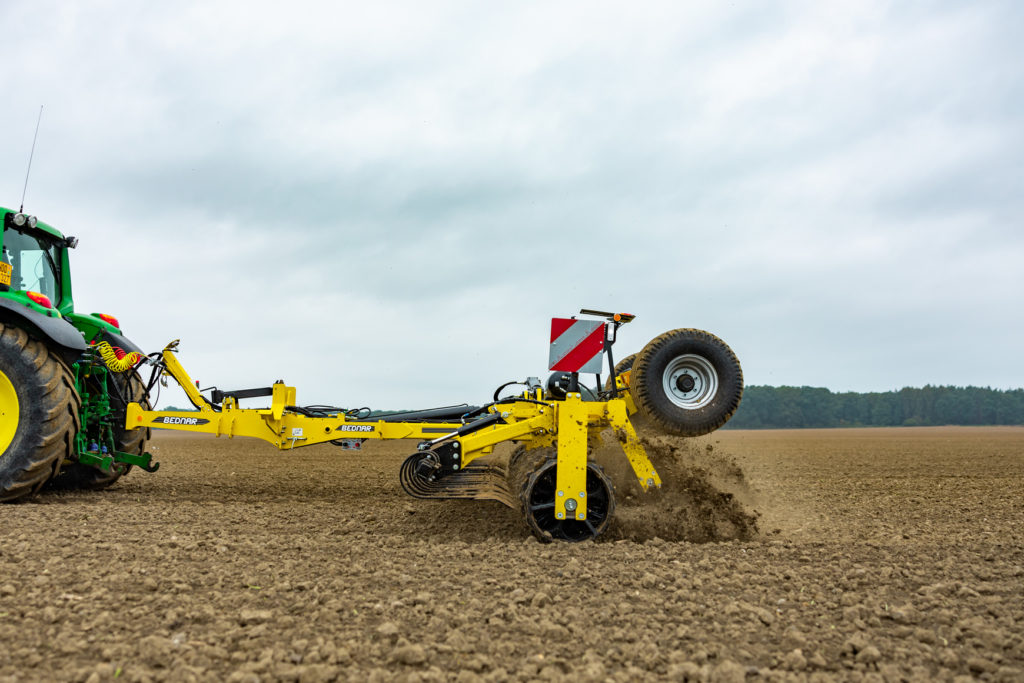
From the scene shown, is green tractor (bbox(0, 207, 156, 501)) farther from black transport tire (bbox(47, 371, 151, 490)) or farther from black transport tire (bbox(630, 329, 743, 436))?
black transport tire (bbox(630, 329, 743, 436))

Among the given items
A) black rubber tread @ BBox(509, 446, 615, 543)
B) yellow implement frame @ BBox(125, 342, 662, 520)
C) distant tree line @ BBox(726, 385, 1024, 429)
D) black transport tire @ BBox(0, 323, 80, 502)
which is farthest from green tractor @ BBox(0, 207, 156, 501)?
distant tree line @ BBox(726, 385, 1024, 429)

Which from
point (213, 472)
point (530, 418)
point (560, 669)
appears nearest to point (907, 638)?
point (560, 669)

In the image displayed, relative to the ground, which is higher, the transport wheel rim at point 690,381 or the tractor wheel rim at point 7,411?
the transport wheel rim at point 690,381

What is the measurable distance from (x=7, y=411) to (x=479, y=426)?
4.33m

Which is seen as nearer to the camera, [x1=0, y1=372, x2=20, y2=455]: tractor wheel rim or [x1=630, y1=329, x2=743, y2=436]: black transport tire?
[x1=630, y1=329, x2=743, y2=436]: black transport tire

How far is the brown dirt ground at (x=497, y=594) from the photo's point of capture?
3002mm

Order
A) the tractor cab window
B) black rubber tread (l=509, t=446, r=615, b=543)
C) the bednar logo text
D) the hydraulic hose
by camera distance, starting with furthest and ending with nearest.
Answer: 1. the hydraulic hose
2. the tractor cab window
3. the bednar logo text
4. black rubber tread (l=509, t=446, r=615, b=543)

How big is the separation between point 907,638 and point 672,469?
378 cm

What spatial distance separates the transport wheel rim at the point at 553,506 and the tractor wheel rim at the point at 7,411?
4.75 metres

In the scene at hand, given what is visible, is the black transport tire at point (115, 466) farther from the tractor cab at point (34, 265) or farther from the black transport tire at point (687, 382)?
the black transport tire at point (687, 382)

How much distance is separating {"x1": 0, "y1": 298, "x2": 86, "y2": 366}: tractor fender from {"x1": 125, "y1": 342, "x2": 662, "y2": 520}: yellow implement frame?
77 cm

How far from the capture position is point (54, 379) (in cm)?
654

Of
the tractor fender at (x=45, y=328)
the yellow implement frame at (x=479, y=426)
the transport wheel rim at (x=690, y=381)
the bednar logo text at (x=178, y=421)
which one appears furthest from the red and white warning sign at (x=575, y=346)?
the tractor fender at (x=45, y=328)

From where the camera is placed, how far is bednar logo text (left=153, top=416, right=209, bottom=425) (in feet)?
23.0
